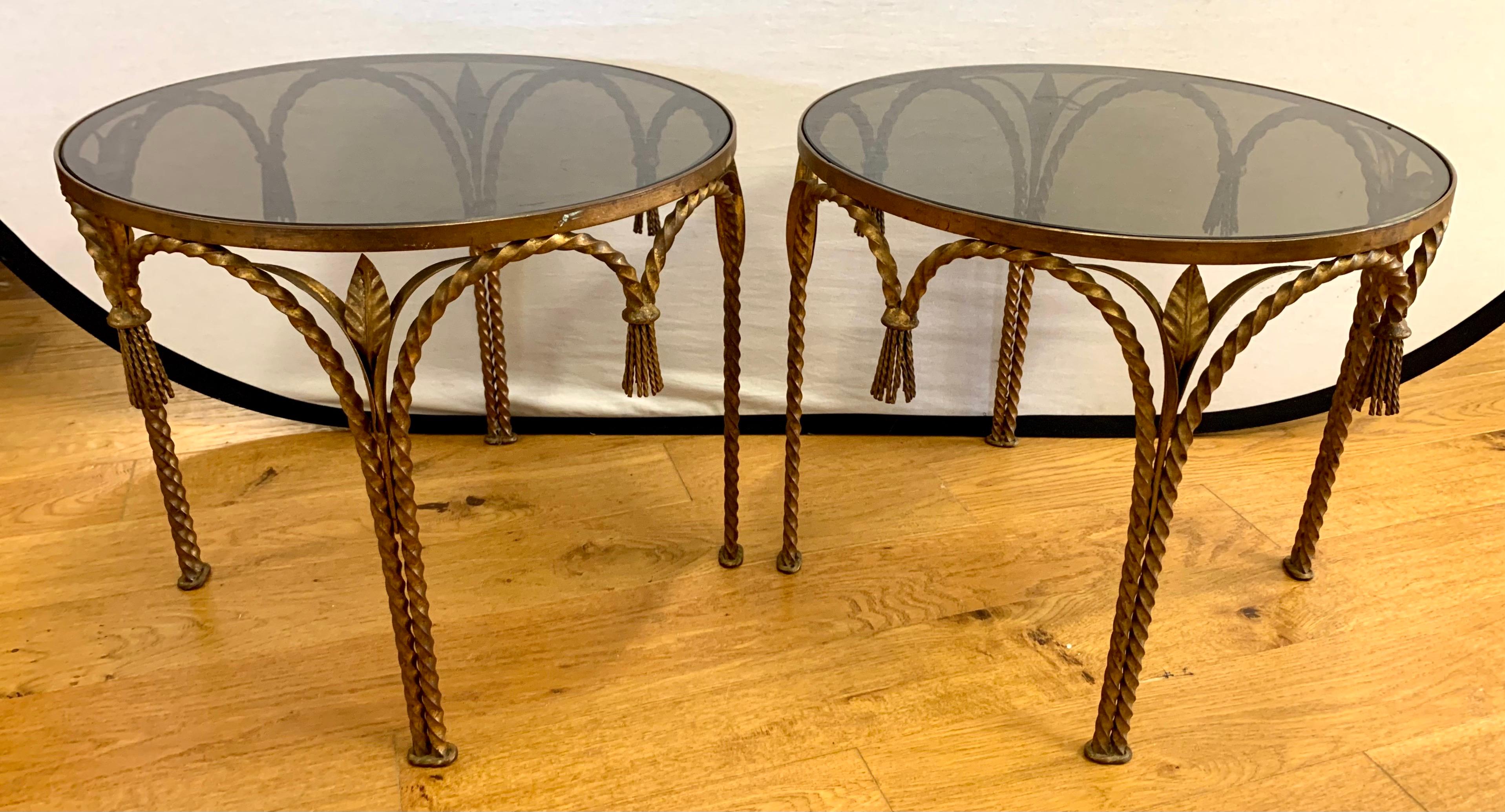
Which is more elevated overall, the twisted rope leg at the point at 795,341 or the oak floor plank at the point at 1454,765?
the twisted rope leg at the point at 795,341

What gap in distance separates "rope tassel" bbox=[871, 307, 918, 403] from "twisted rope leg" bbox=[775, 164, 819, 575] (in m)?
0.15

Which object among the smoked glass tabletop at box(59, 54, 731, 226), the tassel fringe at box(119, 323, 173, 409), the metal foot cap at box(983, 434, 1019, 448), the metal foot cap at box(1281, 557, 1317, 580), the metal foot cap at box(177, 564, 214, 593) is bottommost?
the metal foot cap at box(983, 434, 1019, 448)

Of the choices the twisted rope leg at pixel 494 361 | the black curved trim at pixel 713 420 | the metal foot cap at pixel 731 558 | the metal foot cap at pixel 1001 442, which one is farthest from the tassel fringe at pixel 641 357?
the metal foot cap at pixel 1001 442

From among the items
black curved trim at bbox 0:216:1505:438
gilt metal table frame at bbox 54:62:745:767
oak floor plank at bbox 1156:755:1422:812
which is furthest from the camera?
black curved trim at bbox 0:216:1505:438

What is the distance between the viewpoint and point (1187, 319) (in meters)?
0.88

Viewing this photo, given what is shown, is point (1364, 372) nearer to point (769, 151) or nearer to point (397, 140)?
point (769, 151)

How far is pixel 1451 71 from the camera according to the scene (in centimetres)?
147

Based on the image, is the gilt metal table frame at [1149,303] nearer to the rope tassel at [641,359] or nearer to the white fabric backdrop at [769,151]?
the rope tassel at [641,359]

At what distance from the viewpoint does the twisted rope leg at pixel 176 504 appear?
47.0 inches

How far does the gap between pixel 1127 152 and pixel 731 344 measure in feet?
1.45

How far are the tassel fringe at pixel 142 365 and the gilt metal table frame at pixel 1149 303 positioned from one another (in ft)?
2.01

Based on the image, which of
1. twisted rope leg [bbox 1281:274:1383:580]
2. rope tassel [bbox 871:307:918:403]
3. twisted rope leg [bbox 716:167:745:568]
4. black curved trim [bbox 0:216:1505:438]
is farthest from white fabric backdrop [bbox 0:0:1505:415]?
rope tassel [bbox 871:307:918:403]

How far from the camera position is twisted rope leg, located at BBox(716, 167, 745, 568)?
3.67 feet

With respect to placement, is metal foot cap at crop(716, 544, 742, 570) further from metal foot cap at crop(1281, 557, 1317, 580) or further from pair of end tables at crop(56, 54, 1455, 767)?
metal foot cap at crop(1281, 557, 1317, 580)
